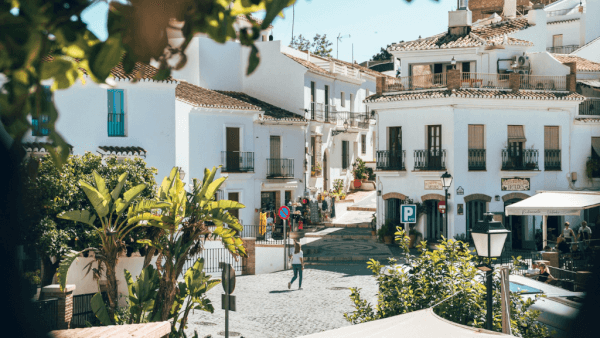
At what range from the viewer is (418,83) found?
100 ft

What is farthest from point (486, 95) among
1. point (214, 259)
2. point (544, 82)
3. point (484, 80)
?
point (214, 259)

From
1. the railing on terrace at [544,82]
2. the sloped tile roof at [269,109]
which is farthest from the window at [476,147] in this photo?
the sloped tile roof at [269,109]

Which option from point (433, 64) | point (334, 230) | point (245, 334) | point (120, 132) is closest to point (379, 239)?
point (334, 230)

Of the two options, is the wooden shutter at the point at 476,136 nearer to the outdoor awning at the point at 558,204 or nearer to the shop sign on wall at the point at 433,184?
the shop sign on wall at the point at 433,184

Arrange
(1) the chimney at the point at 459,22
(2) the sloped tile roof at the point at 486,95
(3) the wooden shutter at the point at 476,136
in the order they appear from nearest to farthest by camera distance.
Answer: (2) the sloped tile roof at the point at 486,95 < (3) the wooden shutter at the point at 476,136 < (1) the chimney at the point at 459,22

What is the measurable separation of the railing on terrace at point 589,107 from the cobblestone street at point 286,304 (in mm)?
15812

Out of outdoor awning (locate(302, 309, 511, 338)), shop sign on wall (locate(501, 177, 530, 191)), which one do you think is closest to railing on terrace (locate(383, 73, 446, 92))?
shop sign on wall (locate(501, 177, 530, 191))

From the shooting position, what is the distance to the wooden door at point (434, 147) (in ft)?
95.2

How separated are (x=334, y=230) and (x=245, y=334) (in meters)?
17.9

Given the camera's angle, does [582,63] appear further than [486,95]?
Yes

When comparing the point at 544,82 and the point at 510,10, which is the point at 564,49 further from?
the point at 544,82

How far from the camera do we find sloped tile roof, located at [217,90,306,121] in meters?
35.2

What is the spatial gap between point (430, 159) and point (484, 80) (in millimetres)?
4755

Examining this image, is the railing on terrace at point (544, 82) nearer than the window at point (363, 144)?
Yes
